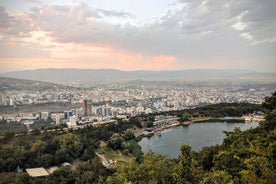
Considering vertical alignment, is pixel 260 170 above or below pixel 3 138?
above

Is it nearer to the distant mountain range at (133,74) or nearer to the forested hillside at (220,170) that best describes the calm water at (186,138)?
the forested hillside at (220,170)

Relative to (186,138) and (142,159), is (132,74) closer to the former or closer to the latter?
(186,138)

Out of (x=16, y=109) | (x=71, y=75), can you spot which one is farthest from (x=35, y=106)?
(x=71, y=75)

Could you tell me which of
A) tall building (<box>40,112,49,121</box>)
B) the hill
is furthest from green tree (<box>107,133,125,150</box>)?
the hill

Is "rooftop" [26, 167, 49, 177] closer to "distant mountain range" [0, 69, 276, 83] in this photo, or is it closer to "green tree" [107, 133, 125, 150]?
"green tree" [107, 133, 125, 150]

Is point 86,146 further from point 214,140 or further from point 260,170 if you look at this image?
point 260,170

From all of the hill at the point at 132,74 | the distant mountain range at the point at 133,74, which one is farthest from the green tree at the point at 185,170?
the distant mountain range at the point at 133,74
